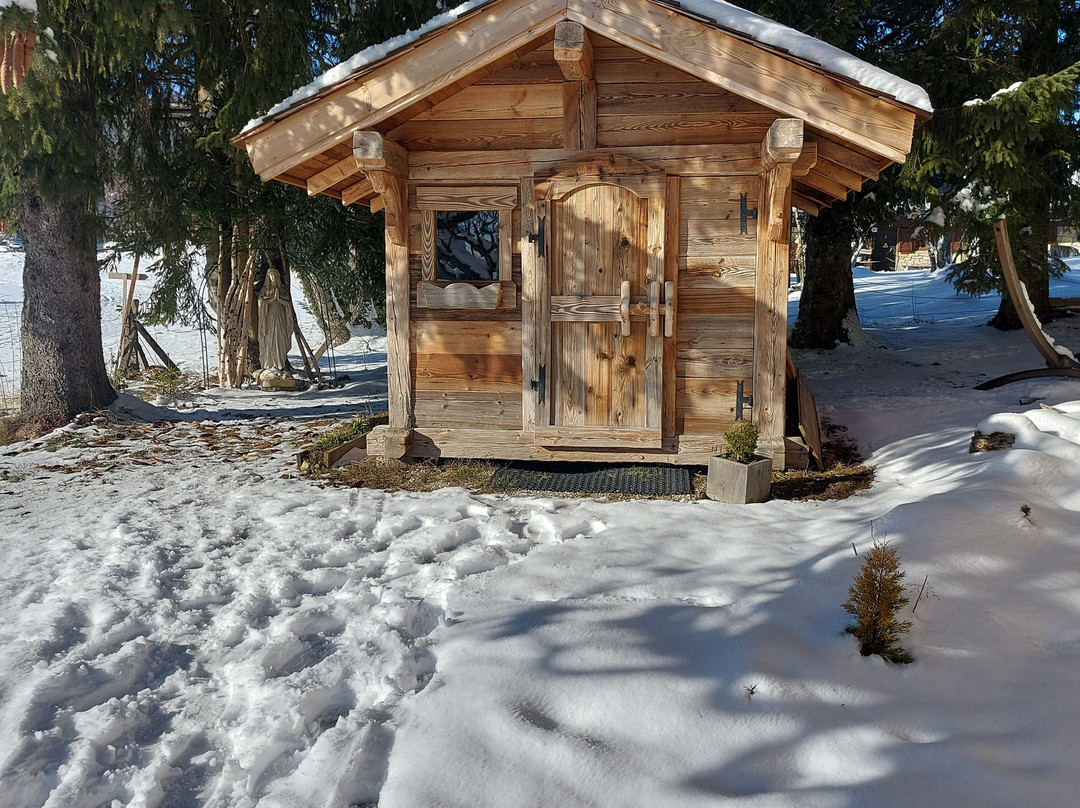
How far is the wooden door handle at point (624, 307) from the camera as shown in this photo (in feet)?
21.3

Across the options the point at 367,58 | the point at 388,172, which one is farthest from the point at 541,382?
the point at 367,58

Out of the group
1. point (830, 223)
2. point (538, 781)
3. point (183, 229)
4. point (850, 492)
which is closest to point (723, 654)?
point (538, 781)

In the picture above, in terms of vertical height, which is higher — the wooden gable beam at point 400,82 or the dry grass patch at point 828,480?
the wooden gable beam at point 400,82

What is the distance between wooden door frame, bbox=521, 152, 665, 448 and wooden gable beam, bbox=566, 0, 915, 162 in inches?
35.2

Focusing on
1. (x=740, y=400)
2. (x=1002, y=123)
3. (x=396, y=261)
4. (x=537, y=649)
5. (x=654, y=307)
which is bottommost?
(x=537, y=649)

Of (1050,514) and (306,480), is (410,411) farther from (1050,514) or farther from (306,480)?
(1050,514)

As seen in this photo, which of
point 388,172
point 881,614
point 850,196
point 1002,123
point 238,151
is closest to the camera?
point 881,614

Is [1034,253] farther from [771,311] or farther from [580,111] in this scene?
[580,111]

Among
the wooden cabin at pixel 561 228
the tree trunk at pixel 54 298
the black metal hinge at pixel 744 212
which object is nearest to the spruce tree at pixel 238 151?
the tree trunk at pixel 54 298

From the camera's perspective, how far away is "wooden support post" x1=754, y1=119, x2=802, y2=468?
6.29 meters

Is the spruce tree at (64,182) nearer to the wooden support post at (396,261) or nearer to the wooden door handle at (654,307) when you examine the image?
the wooden support post at (396,261)

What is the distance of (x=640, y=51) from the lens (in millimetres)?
6008

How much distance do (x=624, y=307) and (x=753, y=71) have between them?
190cm

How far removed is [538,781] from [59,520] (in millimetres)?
4380
